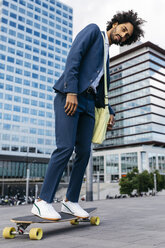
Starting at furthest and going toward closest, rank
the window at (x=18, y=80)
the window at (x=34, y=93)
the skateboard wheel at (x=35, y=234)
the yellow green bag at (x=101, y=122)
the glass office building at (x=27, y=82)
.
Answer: the window at (x=34, y=93), the window at (x=18, y=80), the glass office building at (x=27, y=82), the yellow green bag at (x=101, y=122), the skateboard wheel at (x=35, y=234)

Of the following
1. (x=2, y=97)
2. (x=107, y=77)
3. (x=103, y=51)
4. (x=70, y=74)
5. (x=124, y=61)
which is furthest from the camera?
(x=124, y=61)

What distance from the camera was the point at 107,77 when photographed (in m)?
3.53

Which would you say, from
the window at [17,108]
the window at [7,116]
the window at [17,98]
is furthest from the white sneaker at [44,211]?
the window at [17,98]

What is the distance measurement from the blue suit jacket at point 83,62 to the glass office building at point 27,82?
53000 millimetres

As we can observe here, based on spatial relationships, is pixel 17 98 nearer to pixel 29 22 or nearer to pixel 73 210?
pixel 29 22

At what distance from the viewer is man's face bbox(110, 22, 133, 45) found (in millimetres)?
3332

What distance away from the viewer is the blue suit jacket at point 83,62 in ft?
9.22

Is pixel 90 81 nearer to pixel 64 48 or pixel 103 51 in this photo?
pixel 103 51

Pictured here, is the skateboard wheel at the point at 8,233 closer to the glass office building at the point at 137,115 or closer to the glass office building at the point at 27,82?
the glass office building at the point at 27,82

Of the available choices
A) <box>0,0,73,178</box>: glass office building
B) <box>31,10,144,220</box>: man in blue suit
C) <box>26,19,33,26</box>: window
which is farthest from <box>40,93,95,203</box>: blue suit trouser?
<box>26,19,33,26</box>: window

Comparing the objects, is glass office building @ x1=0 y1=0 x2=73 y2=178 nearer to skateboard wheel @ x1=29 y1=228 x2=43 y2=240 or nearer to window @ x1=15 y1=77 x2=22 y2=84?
window @ x1=15 y1=77 x2=22 y2=84

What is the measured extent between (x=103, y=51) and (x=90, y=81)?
1.89ft

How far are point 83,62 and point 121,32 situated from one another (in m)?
0.76

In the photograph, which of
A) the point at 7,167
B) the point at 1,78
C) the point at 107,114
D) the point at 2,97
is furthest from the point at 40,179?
the point at 107,114
